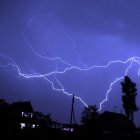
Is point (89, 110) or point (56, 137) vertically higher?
point (89, 110)

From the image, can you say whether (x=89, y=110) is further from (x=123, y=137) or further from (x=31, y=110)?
(x=123, y=137)

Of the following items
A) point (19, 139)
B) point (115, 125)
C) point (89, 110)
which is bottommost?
point (19, 139)

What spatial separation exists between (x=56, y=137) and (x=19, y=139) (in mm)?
3270

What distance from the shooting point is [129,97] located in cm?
4825

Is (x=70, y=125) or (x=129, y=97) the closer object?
(x=70, y=125)

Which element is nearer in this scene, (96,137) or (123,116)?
(96,137)

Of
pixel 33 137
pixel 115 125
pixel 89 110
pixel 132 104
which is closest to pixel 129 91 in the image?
pixel 132 104

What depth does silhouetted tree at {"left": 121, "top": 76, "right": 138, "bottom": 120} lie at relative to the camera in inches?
1874

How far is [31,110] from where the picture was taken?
5044 cm

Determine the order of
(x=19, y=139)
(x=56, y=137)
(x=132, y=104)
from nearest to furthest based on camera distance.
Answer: (x=19, y=139) < (x=56, y=137) < (x=132, y=104)

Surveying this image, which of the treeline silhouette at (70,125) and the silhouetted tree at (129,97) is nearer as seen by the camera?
the treeline silhouette at (70,125)

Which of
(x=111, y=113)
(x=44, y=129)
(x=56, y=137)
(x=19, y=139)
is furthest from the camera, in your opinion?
(x=111, y=113)

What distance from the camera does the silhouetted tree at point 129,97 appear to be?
47594mm

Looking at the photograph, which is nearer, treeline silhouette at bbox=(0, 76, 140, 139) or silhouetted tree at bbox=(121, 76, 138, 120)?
treeline silhouette at bbox=(0, 76, 140, 139)
